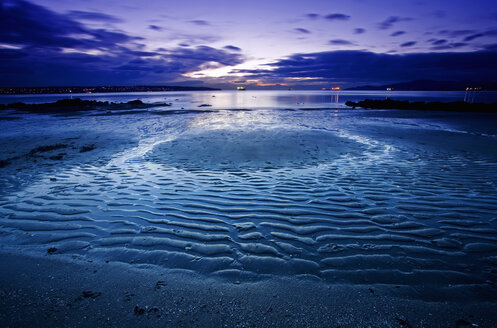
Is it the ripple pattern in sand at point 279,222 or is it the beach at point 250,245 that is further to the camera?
the ripple pattern in sand at point 279,222

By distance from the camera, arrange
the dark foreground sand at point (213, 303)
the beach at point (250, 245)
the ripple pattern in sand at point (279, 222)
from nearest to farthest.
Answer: the dark foreground sand at point (213, 303) < the beach at point (250, 245) < the ripple pattern in sand at point (279, 222)

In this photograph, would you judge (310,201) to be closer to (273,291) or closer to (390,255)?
(390,255)

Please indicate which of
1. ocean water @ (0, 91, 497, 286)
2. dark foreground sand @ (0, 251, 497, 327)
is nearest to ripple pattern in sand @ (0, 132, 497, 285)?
ocean water @ (0, 91, 497, 286)

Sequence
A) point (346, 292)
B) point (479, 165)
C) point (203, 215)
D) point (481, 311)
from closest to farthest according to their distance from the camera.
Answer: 1. point (481, 311)
2. point (346, 292)
3. point (203, 215)
4. point (479, 165)

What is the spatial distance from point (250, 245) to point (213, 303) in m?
1.37

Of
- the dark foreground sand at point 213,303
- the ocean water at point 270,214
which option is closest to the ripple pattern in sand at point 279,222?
the ocean water at point 270,214

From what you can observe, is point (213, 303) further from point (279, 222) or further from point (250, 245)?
point (279, 222)

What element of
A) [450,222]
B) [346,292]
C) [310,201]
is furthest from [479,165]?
[346,292]

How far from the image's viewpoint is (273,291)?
3.21m

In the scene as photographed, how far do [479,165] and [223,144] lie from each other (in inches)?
440

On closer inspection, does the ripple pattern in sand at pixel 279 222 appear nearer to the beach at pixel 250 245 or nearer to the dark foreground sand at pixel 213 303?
the beach at pixel 250 245

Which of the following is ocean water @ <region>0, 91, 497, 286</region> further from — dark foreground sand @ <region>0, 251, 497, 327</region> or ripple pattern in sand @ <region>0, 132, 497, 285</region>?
dark foreground sand @ <region>0, 251, 497, 327</region>

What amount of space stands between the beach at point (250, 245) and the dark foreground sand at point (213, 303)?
2 centimetres

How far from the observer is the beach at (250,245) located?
115 inches
